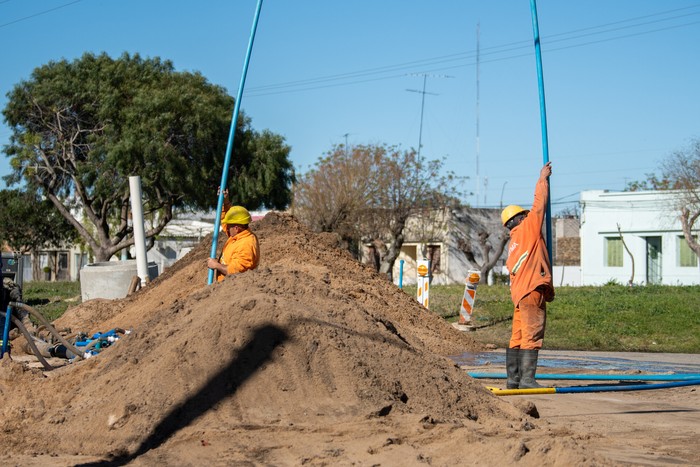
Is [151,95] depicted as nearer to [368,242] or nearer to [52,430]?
[368,242]

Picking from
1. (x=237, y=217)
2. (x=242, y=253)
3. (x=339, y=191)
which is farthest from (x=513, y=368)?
(x=339, y=191)

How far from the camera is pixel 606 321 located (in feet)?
62.2

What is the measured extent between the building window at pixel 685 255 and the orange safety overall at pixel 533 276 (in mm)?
35108

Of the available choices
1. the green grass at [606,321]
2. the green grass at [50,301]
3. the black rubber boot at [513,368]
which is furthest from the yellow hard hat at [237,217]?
the green grass at [50,301]

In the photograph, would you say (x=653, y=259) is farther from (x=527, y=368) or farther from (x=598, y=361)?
(x=527, y=368)

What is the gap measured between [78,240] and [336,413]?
5811 cm

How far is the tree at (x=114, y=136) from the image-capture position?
36531mm

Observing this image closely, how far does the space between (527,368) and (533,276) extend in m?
0.94

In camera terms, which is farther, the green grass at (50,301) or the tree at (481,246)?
the tree at (481,246)

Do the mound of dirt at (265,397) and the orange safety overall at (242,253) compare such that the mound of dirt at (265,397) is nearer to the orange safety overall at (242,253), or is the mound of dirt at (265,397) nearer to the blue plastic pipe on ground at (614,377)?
the orange safety overall at (242,253)

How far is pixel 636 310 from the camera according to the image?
2000 cm

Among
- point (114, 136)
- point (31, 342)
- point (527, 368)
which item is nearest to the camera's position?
point (527, 368)

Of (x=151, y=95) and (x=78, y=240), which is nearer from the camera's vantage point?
(x=151, y=95)

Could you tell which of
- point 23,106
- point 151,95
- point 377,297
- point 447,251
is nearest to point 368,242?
point 447,251
